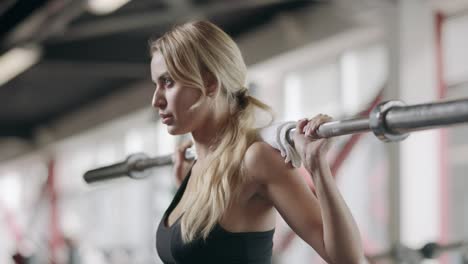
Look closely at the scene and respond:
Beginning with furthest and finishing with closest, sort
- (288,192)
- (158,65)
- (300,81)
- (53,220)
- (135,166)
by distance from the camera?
(53,220) < (300,81) < (135,166) < (158,65) < (288,192)

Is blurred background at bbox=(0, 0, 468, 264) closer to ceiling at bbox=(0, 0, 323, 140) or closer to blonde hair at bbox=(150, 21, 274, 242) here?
ceiling at bbox=(0, 0, 323, 140)

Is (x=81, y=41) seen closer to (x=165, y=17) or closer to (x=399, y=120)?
(x=165, y=17)

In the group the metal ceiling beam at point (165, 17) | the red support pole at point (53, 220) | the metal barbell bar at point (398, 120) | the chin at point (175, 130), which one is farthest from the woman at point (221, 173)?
the red support pole at point (53, 220)

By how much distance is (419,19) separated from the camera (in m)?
4.90

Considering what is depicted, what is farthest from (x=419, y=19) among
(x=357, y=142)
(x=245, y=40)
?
(x=245, y=40)

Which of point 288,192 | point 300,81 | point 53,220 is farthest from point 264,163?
point 53,220

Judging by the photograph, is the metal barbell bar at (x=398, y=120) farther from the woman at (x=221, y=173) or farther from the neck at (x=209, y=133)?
the neck at (x=209, y=133)

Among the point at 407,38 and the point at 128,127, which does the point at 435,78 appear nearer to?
the point at 407,38

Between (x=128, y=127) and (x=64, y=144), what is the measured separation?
228 centimetres

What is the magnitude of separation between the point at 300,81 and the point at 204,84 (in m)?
4.61

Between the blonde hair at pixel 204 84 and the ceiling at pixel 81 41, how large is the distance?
335cm

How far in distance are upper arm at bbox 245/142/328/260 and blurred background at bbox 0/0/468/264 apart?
1465mm

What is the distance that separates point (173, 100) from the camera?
1.42 meters

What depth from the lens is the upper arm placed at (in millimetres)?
1304
